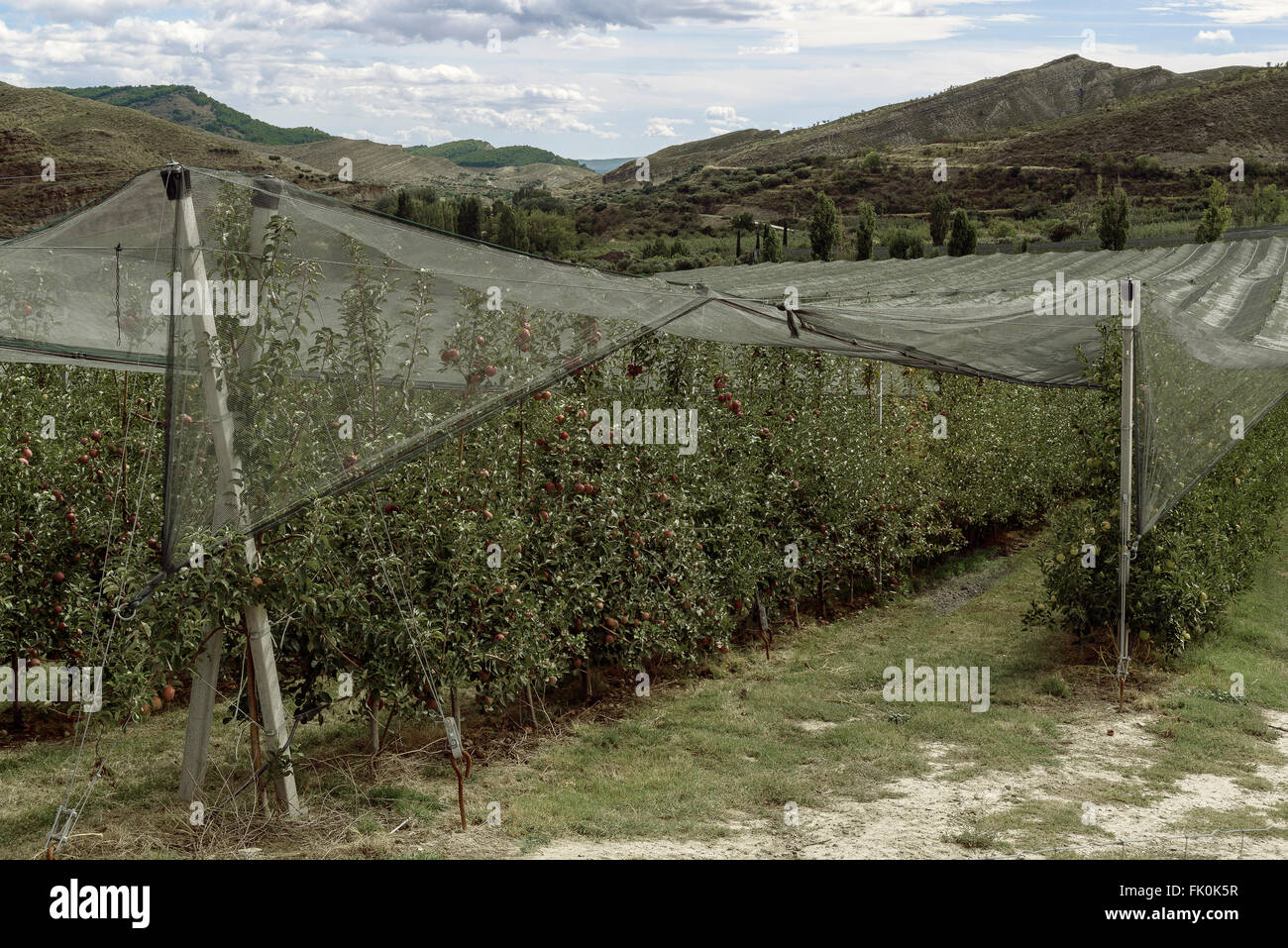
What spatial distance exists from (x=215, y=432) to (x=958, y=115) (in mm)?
106080

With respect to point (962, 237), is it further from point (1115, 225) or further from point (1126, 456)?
point (1126, 456)

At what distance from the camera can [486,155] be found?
4604 inches

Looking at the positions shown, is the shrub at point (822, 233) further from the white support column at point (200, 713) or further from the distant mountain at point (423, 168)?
the distant mountain at point (423, 168)

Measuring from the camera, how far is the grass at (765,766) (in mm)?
4418

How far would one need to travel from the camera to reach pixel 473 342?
4578mm

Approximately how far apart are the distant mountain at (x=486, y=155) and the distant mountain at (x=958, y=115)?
12403 mm

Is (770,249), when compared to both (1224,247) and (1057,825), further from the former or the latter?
(1057,825)

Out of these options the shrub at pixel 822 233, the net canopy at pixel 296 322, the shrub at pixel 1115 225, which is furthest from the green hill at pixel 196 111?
the net canopy at pixel 296 322

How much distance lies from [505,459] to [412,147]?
10839 cm

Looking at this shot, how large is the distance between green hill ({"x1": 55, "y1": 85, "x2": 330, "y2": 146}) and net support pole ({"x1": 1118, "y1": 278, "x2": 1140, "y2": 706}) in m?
78.2

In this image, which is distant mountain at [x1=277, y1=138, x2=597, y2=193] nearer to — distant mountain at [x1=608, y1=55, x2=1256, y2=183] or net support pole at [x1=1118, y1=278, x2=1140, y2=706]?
distant mountain at [x1=608, y1=55, x2=1256, y2=183]

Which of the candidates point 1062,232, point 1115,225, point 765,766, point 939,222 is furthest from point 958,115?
point 765,766

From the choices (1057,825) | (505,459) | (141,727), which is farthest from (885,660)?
(141,727)

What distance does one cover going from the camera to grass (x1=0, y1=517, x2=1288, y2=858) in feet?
14.5
